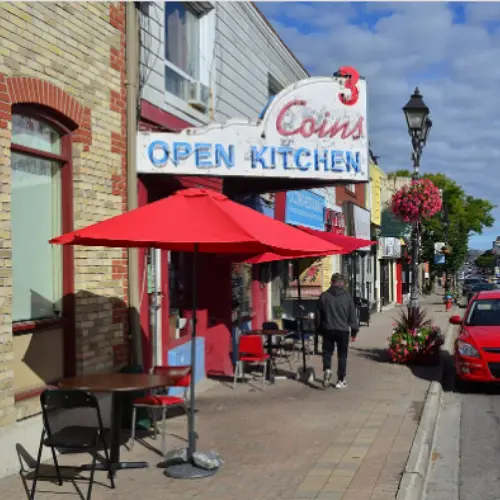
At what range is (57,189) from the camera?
7.46 meters

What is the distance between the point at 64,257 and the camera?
7.47 meters

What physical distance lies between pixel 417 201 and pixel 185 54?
5.83m

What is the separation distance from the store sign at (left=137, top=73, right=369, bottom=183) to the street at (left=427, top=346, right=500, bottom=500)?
3.46m

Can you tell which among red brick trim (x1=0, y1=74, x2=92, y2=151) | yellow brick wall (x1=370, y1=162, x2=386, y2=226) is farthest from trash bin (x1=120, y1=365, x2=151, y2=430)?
yellow brick wall (x1=370, y1=162, x2=386, y2=226)

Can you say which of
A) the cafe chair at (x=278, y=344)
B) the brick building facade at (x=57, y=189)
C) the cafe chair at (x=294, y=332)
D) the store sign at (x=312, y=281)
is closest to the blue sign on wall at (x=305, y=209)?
the store sign at (x=312, y=281)

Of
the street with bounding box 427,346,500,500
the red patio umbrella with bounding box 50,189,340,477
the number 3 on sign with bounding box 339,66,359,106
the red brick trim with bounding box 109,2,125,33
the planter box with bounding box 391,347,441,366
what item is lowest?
the street with bounding box 427,346,500,500

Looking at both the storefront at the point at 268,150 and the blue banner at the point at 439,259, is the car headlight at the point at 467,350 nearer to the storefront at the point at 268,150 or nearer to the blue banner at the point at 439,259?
the storefront at the point at 268,150

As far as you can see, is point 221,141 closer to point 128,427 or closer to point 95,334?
point 95,334

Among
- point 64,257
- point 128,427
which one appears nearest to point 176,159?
point 64,257

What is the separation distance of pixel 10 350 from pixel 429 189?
10.3 metres

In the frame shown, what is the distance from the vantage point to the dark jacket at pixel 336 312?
1080cm

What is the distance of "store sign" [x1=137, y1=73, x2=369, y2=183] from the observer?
909 centimetres

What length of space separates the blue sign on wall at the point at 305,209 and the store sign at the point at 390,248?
A: 16.2 metres

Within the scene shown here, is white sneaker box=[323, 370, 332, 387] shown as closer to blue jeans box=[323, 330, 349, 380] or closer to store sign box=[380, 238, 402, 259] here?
blue jeans box=[323, 330, 349, 380]
